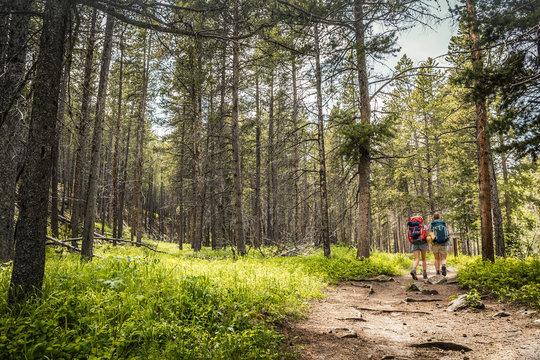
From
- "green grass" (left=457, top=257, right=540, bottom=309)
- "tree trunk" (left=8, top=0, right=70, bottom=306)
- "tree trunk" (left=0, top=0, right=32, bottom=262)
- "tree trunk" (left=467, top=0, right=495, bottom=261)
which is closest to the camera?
"tree trunk" (left=8, top=0, right=70, bottom=306)

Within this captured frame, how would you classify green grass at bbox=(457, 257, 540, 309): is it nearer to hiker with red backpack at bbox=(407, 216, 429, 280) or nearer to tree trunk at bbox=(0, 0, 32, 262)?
hiker with red backpack at bbox=(407, 216, 429, 280)

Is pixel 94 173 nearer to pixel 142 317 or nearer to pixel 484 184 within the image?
pixel 142 317

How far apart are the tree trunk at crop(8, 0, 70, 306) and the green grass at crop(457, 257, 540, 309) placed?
7789 mm

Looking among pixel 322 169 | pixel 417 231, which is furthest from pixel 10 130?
pixel 417 231

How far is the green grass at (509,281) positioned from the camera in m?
5.43

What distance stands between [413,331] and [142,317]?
162 inches

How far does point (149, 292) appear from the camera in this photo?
4102mm

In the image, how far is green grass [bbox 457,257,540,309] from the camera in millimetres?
5428

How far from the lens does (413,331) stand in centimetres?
449

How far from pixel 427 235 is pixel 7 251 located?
36.4ft

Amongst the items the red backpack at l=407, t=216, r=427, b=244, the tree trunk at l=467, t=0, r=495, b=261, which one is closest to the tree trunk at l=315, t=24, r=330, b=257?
the red backpack at l=407, t=216, r=427, b=244

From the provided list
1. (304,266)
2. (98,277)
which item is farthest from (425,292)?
A: (98,277)

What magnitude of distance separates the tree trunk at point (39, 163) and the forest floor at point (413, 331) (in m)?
3.39

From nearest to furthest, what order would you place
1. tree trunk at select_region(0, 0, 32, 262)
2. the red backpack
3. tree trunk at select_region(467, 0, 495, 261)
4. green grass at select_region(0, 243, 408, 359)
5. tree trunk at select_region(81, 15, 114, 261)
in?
green grass at select_region(0, 243, 408, 359), tree trunk at select_region(0, 0, 32, 262), tree trunk at select_region(81, 15, 114, 261), the red backpack, tree trunk at select_region(467, 0, 495, 261)
